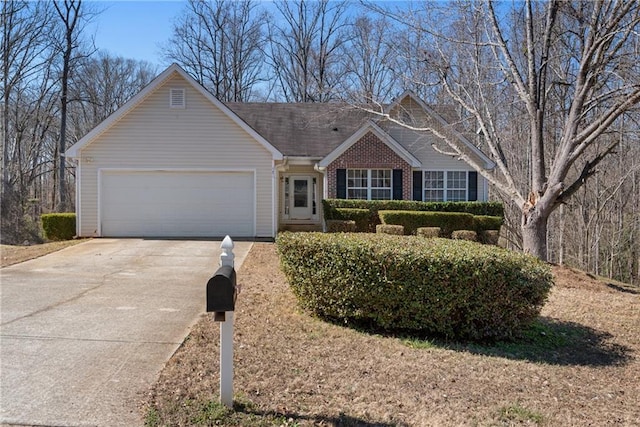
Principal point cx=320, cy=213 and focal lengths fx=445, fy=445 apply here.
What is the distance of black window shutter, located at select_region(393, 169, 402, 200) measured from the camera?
58.1 feet

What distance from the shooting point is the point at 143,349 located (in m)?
4.74

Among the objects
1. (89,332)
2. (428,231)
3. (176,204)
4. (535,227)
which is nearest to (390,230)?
(428,231)

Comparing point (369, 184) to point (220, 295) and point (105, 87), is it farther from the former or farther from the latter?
point (105, 87)

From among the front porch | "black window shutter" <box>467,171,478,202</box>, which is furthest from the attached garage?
"black window shutter" <box>467,171,478,202</box>

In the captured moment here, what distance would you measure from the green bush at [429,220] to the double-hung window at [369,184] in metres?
1.69

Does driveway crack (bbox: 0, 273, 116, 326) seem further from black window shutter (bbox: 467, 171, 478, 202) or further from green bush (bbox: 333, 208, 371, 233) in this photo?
black window shutter (bbox: 467, 171, 478, 202)

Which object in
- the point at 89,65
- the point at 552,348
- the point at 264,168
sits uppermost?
the point at 89,65

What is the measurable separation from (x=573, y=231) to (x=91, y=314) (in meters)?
27.2

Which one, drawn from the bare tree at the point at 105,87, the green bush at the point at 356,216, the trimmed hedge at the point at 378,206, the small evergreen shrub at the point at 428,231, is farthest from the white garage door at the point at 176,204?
the bare tree at the point at 105,87

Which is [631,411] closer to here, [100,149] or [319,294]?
[319,294]

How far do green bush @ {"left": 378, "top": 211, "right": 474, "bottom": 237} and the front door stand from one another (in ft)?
12.8

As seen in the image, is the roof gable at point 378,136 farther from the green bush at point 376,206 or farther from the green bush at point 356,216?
A: the green bush at point 356,216

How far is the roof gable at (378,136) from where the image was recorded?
17234 millimetres

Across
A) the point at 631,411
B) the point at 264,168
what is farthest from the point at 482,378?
the point at 264,168
